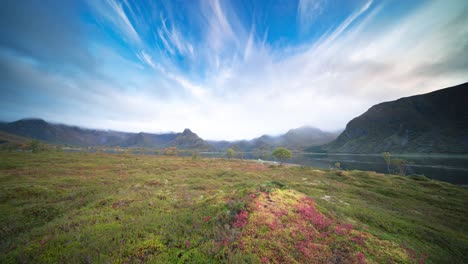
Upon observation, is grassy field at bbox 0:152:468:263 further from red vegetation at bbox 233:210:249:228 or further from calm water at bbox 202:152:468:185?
calm water at bbox 202:152:468:185

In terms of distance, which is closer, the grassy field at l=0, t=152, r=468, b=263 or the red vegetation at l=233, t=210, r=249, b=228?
the grassy field at l=0, t=152, r=468, b=263

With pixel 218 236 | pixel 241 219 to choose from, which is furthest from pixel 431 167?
pixel 218 236

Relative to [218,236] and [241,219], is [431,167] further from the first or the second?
[218,236]

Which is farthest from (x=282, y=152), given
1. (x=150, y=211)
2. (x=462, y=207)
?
(x=150, y=211)

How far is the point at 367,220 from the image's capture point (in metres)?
12.7

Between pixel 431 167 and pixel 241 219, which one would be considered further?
pixel 431 167

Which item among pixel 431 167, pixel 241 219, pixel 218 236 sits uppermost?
pixel 241 219

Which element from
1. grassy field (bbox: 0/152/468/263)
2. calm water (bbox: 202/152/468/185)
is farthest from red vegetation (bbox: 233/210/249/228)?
calm water (bbox: 202/152/468/185)

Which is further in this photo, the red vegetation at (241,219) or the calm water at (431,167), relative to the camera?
the calm water at (431,167)

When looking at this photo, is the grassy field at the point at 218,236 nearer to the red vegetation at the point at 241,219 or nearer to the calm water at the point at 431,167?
the red vegetation at the point at 241,219

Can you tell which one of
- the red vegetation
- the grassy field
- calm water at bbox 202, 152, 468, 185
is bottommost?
calm water at bbox 202, 152, 468, 185

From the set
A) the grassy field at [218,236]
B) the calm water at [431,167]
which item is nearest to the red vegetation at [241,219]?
the grassy field at [218,236]

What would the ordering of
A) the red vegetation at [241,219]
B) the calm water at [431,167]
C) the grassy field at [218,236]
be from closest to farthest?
the grassy field at [218,236]
the red vegetation at [241,219]
the calm water at [431,167]

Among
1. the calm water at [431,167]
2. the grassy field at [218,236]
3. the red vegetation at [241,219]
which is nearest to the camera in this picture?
the grassy field at [218,236]
